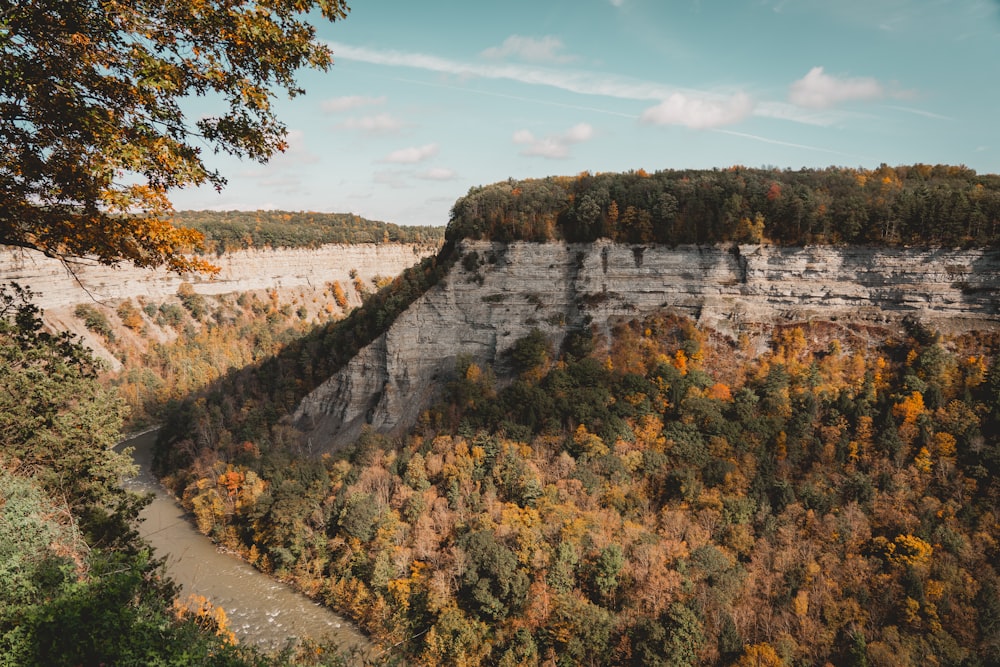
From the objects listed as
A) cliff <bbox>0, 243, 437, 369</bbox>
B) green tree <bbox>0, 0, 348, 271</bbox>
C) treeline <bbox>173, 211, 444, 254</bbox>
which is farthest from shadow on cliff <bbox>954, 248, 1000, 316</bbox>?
treeline <bbox>173, 211, 444, 254</bbox>

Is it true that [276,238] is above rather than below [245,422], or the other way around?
above

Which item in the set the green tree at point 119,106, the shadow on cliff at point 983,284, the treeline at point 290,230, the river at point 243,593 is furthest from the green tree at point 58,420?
the treeline at point 290,230

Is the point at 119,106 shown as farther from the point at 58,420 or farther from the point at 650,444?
the point at 650,444

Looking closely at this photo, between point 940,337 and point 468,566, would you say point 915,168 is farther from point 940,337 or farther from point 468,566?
point 468,566

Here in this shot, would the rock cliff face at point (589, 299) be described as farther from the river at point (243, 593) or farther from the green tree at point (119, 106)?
the green tree at point (119, 106)

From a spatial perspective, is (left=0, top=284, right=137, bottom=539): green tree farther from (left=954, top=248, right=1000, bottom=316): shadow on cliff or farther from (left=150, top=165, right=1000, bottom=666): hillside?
(left=954, top=248, right=1000, bottom=316): shadow on cliff

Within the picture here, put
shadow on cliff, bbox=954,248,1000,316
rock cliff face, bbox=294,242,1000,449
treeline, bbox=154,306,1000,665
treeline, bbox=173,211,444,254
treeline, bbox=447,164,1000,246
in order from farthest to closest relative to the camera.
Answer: treeline, bbox=173,211,444,254 < rock cliff face, bbox=294,242,1000,449 < treeline, bbox=447,164,1000,246 < shadow on cliff, bbox=954,248,1000,316 < treeline, bbox=154,306,1000,665

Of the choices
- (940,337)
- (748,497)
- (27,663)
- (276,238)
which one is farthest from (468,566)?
(276,238)
